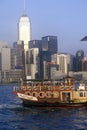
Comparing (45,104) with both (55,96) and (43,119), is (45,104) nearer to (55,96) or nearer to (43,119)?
(55,96)

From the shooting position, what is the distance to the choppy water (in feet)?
195

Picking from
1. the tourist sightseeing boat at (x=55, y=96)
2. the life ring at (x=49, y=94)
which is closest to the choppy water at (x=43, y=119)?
the tourist sightseeing boat at (x=55, y=96)

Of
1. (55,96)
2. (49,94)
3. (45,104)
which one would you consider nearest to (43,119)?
(45,104)

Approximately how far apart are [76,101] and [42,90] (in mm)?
6770

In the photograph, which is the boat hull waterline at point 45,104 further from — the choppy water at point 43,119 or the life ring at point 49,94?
the choppy water at point 43,119

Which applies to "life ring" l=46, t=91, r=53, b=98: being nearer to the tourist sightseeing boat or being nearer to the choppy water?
the tourist sightseeing boat

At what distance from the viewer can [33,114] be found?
74250 millimetres

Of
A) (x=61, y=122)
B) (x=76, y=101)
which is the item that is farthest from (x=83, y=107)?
(x=61, y=122)

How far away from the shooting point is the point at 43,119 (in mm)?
67375

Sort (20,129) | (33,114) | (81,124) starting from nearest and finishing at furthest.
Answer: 1. (20,129)
2. (81,124)
3. (33,114)

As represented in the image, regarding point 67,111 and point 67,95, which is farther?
point 67,95

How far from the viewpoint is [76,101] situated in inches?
3278

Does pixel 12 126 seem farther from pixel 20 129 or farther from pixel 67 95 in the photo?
pixel 67 95

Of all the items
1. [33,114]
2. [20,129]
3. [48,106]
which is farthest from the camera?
[48,106]
